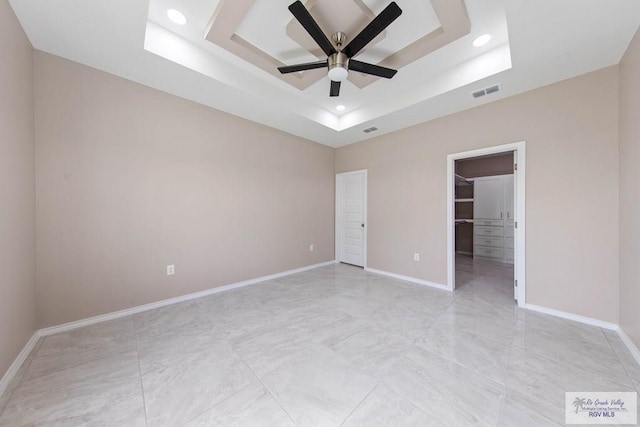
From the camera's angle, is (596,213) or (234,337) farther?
(596,213)

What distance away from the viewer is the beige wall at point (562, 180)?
229 centimetres

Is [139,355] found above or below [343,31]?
below

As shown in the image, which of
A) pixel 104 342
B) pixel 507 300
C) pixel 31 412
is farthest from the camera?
pixel 507 300

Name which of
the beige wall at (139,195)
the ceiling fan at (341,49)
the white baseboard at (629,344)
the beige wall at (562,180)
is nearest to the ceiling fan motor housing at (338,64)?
the ceiling fan at (341,49)

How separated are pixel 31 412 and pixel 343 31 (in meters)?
3.55

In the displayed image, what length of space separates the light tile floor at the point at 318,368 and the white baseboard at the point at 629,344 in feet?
0.14

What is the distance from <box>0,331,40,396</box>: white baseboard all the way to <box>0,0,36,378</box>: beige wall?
45mm

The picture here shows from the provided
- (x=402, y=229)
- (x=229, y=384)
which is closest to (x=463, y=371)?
(x=229, y=384)

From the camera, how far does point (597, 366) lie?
5.65 ft

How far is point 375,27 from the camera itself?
1815 mm

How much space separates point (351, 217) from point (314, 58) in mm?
3044

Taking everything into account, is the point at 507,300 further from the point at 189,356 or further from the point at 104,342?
the point at 104,342

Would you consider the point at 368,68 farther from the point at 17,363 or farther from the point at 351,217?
the point at 17,363

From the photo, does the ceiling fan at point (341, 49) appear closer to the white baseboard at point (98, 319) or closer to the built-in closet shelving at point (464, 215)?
the white baseboard at point (98, 319)
